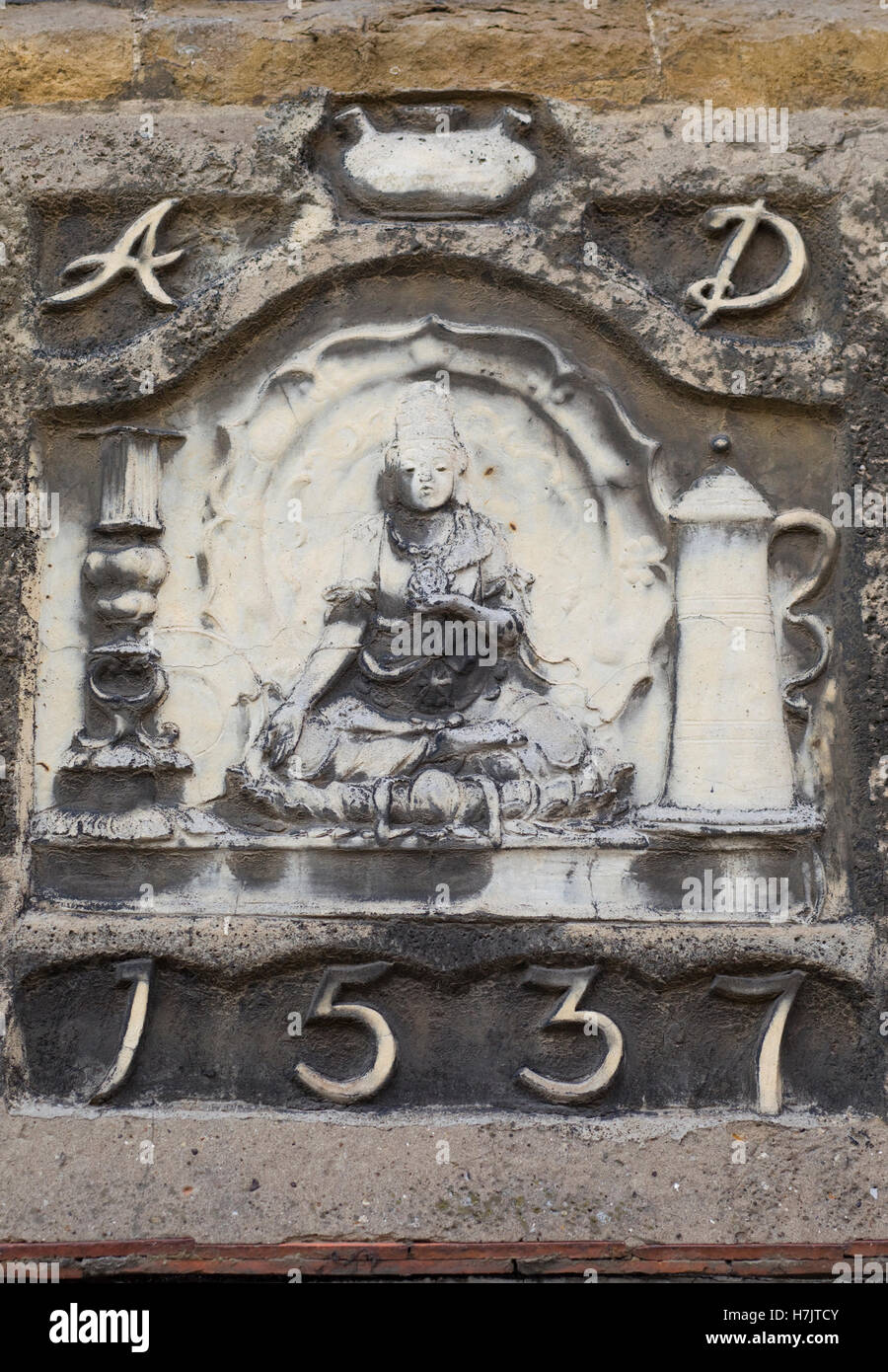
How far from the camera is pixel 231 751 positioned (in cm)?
441

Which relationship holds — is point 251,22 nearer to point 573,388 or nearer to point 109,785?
point 573,388

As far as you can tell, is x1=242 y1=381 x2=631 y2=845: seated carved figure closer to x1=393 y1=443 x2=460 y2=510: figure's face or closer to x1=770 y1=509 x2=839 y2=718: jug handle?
x1=393 y1=443 x2=460 y2=510: figure's face

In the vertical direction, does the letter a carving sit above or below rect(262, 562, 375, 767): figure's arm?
above

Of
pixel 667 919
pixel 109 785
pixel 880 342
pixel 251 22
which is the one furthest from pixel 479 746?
pixel 251 22

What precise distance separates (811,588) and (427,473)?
1246 millimetres

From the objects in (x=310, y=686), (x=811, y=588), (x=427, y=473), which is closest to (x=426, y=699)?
(x=310, y=686)

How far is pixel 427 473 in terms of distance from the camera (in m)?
4.42

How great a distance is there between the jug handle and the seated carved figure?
59 centimetres

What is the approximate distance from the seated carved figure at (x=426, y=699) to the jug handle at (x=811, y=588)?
59 centimetres

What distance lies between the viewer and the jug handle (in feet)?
14.3

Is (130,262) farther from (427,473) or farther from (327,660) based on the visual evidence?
(327,660)

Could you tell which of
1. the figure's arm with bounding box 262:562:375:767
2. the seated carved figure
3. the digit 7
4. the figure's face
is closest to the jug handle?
the seated carved figure

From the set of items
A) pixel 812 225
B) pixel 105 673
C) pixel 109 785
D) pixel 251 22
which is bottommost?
pixel 109 785

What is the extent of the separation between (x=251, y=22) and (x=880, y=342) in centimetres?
228
